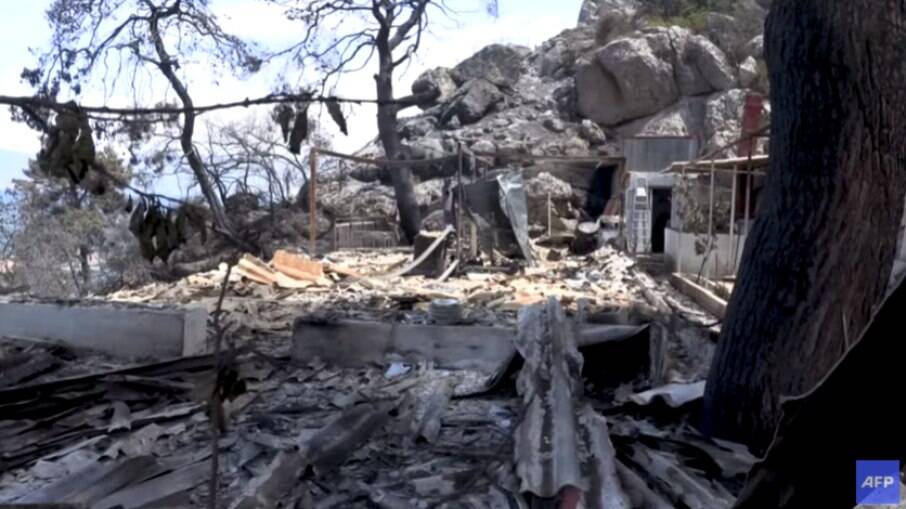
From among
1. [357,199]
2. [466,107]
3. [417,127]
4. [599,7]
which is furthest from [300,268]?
[599,7]

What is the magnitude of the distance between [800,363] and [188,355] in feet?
15.8

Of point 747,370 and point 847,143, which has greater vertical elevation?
point 847,143

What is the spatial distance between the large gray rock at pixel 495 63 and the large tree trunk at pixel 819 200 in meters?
32.6

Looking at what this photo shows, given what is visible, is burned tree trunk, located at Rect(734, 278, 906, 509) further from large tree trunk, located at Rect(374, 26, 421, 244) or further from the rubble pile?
large tree trunk, located at Rect(374, 26, 421, 244)

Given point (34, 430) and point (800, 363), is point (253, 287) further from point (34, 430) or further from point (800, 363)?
→ point (800, 363)

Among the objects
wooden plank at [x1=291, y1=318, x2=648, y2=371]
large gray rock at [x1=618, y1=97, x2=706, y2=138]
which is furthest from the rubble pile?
large gray rock at [x1=618, y1=97, x2=706, y2=138]

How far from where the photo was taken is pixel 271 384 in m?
6.09

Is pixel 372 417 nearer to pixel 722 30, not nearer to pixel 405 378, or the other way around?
pixel 405 378

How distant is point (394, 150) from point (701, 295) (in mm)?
13956

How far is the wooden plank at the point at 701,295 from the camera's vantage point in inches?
374

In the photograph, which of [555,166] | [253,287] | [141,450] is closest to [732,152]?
[555,166]

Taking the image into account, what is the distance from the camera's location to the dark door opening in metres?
17.9

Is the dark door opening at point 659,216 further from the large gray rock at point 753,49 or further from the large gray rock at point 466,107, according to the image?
the large gray rock at point 753,49

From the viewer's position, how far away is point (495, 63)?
122 ft
